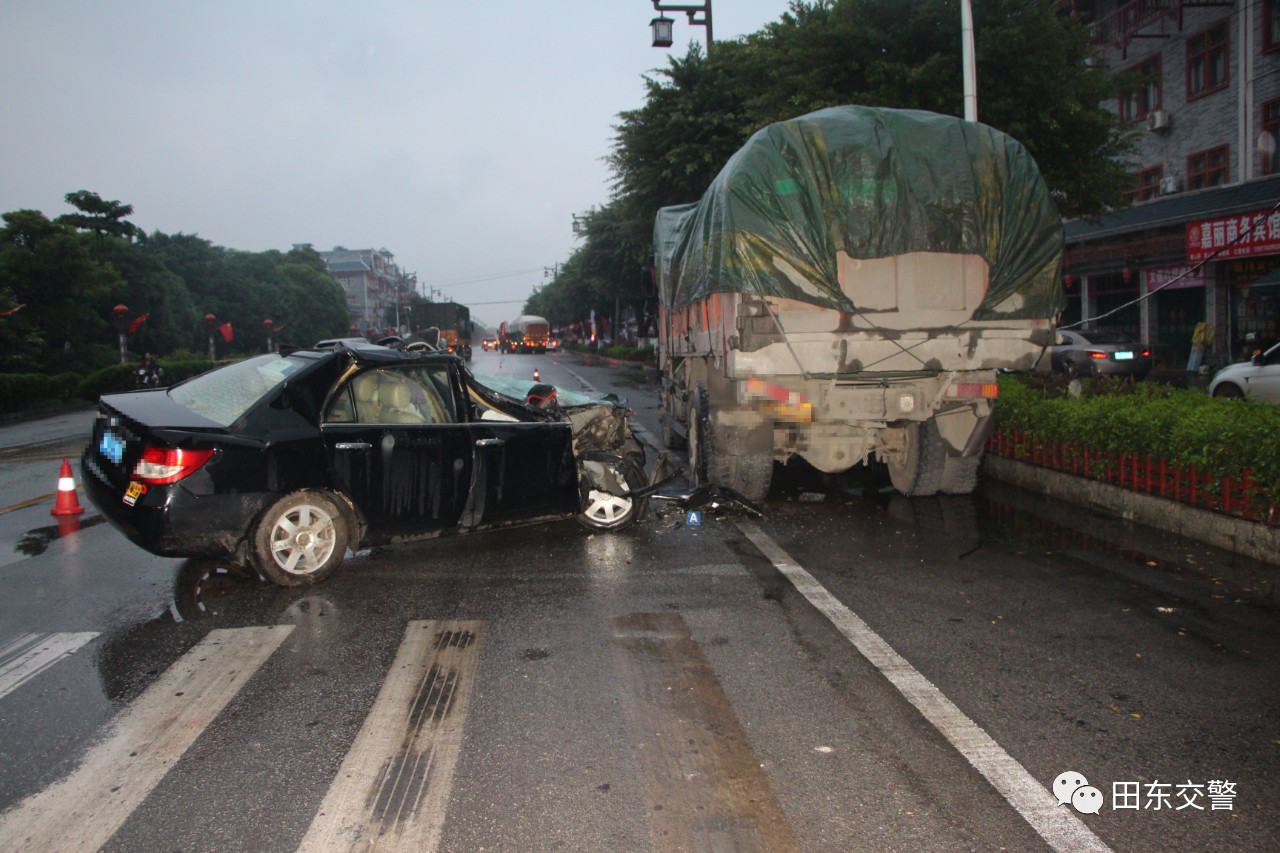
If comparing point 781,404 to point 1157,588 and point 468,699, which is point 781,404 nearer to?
point 1157,588

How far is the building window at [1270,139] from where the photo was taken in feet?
80.2

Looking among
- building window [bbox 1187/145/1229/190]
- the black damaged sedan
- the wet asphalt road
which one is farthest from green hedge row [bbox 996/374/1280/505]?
building window [bbox 1187/145/1229/190]

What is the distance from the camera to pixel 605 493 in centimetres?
802

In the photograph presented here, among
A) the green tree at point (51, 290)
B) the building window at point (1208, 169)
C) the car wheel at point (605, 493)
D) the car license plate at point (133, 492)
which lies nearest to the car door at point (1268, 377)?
the car wheel at point (605, 493)

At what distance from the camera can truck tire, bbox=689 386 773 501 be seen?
8.63 m

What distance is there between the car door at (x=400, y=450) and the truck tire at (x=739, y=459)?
2660 millimetres

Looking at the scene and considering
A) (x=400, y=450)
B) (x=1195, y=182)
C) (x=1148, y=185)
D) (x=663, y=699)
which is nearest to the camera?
(x=663, y=699)

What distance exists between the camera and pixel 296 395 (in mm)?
6395

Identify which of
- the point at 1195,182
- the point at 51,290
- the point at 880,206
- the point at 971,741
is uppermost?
the point at 1195,182

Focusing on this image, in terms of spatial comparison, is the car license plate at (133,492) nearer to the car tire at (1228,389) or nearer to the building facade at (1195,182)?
the car tire at (1228,389)

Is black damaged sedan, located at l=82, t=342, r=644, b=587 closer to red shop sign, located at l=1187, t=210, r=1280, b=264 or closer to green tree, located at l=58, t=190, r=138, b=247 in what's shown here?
red shop sign, located at l=1187, t=210, r=1280, b=264

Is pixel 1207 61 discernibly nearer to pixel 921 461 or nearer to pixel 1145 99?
pixel 1145 99

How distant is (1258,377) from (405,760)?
14.9 meters

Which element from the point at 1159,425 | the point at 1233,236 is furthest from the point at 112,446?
the point at 1233,236
